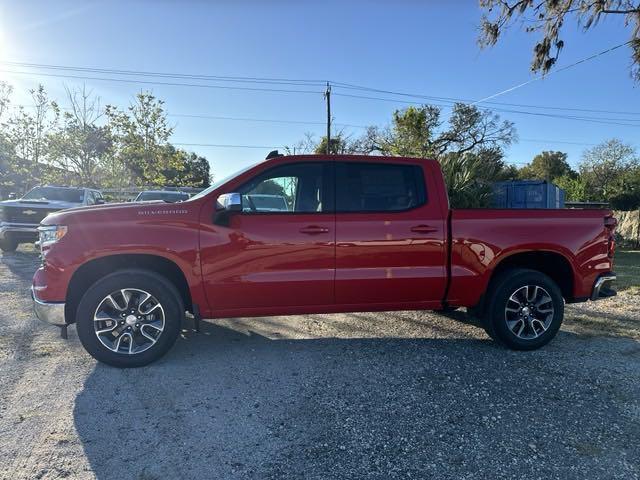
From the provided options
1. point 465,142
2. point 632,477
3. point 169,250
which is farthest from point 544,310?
point 465,142

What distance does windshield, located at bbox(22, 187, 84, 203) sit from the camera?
12391 mm

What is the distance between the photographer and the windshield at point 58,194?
12.4 metres

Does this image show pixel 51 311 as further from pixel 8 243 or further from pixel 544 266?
pixel 8 243

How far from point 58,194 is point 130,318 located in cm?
1064

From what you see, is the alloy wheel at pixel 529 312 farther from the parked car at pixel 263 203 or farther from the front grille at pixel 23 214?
the front grille at pixel 23 214

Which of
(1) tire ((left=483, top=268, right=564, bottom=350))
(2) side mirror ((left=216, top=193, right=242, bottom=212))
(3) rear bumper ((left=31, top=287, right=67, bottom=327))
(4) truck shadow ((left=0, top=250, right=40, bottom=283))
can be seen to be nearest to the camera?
(2) side mirror ((left=216, top=193, right=242, bottom=212))

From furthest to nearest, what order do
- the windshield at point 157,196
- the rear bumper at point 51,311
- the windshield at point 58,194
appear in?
Answer: 1. the windshield at point 157,196
2. the windshield at point 58,194
3. the rear bumper at point 51,311

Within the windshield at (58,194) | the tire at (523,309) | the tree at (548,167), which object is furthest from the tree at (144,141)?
the tree at (548,167)

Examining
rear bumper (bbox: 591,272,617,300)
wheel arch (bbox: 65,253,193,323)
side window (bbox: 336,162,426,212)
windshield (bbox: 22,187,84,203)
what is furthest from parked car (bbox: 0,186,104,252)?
rear bumper (bbox: 591,272,617,300)

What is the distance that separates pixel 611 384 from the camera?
3.81 meters

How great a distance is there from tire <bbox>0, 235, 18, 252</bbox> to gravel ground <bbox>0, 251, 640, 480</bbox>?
23.7ft

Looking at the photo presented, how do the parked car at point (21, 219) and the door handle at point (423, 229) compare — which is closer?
the door handle at point (423, 229)

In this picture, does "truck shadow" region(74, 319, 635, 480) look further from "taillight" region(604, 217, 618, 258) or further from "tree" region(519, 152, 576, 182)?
"tree" region(519, 152, 576, 182)

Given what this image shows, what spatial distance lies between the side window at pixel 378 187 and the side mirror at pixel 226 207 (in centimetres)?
99
